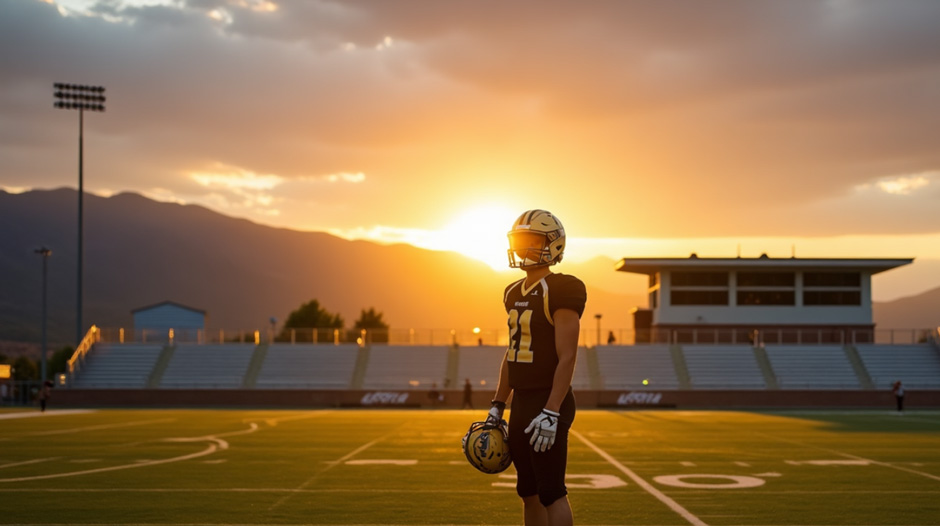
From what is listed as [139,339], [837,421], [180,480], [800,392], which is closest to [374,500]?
[180,480]

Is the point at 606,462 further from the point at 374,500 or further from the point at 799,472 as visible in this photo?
the point at 374,500

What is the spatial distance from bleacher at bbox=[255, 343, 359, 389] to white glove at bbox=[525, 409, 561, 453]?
51.5 meters

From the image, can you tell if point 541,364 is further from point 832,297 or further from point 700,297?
point 832,297

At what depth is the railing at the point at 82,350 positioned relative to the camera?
58.3 m

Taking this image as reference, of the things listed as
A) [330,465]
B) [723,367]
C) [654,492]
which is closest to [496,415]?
[654,492]

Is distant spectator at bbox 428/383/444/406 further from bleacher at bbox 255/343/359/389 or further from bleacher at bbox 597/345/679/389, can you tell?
bleacher at bbox 597/345/679/389

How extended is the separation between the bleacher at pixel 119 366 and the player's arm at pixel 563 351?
53251 mm

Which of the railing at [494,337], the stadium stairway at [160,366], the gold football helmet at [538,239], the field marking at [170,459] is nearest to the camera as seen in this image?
the gold football helmet at [538,239]

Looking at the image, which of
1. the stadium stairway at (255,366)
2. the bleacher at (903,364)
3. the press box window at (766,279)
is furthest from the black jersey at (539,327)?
the press box window at (766,279)

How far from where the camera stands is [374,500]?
1308 centimetres

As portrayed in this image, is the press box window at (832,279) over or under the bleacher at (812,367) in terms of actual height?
over

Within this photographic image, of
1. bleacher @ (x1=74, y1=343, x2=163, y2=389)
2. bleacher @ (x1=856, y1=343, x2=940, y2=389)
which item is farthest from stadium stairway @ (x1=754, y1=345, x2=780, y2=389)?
bleacher @ (x1=74, y1=343, x2=163, y2=389)

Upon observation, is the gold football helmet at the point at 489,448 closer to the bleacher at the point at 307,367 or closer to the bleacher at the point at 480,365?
the bleacher at the point at 480,365

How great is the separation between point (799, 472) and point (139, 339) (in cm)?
5273
